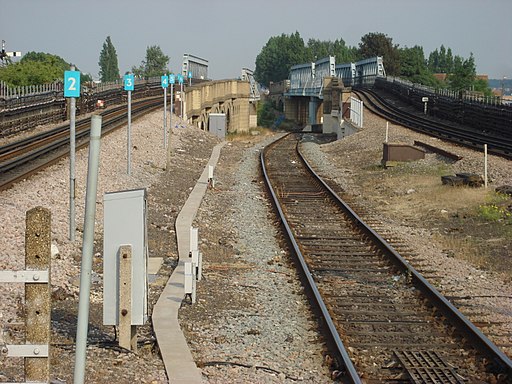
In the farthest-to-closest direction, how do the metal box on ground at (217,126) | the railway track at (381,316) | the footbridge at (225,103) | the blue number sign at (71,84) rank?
the footbridge at (225,103) → the metal box on ground at (217,126) → the blue number sign at (71,84) → the railway track at (381,316)

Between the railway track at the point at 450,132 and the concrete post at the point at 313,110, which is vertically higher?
the railway track at the point at 450,132

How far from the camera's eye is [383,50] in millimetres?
146250

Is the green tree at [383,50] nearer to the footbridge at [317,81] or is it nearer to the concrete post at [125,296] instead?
the footbridge at [317,81]

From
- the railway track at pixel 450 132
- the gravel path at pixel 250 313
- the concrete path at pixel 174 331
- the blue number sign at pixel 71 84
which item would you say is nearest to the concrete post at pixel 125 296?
the concrete path at pixel 174 331

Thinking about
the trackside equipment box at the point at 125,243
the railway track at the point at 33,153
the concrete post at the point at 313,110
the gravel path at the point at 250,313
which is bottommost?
the concrete post at the point at 313,110

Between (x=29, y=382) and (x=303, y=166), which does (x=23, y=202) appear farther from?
(x=303, y=166)

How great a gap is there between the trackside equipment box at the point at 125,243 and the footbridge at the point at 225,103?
48764 mm

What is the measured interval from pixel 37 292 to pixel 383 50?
475ft

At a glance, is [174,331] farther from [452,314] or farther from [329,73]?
[329,73]

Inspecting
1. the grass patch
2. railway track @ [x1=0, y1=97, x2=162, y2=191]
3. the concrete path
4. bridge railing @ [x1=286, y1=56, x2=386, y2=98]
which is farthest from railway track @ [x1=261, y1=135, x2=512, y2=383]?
bridge railing @ [x1=286, y1=56, x2=386, y2=98]

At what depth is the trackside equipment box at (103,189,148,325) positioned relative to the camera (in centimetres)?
855

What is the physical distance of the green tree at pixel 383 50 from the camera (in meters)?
142

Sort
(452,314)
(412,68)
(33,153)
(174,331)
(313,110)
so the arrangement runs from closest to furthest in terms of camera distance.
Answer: (174,331), (452,314), (33,153), (313,110), (412,68)

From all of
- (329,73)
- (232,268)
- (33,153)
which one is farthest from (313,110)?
(232,268)
